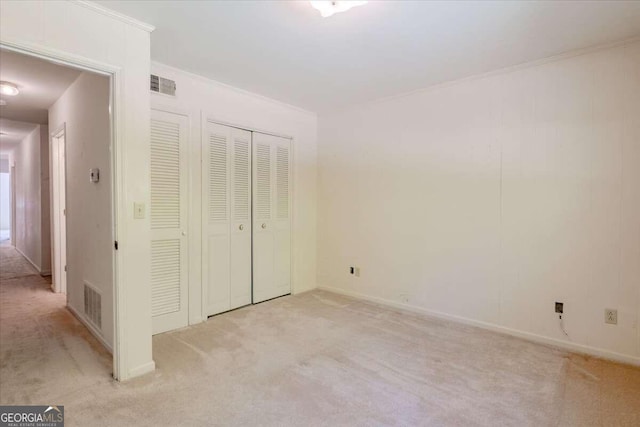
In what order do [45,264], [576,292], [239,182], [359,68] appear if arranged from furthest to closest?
[45,264] → [239,182] → [359,68] → [576,292]

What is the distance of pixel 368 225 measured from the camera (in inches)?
Answer: 161

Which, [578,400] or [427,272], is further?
[427,272]

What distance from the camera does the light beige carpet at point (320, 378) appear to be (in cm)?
188

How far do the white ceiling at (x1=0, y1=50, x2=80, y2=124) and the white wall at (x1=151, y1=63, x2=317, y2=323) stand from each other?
3.20 feet

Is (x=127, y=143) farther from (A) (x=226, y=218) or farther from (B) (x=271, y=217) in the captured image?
(B) (x=271, y=217)

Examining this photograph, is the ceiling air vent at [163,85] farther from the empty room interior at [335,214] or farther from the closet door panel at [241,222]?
the closet door panel at [241,222]

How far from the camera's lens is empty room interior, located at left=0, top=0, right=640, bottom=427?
205cm

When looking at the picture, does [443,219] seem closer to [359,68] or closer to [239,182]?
[359,68]

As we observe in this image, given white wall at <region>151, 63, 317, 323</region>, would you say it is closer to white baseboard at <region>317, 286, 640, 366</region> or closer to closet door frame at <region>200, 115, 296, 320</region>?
closet door frame at <region>200, 115, 296, 320</region>

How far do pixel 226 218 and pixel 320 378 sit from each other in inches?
78.5

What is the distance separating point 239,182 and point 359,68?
175 centimetres

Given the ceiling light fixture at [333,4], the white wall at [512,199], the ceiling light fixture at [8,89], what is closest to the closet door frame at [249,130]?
the white wall at [512,199]

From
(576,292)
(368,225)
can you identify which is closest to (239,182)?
(368,225)

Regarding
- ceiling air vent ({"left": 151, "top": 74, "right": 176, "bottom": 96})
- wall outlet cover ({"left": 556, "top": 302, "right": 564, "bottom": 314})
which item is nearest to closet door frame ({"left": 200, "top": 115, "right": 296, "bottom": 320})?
ceiling air vent ({"left": 151, "top": 74, "right": 176, "bottom": 96})
